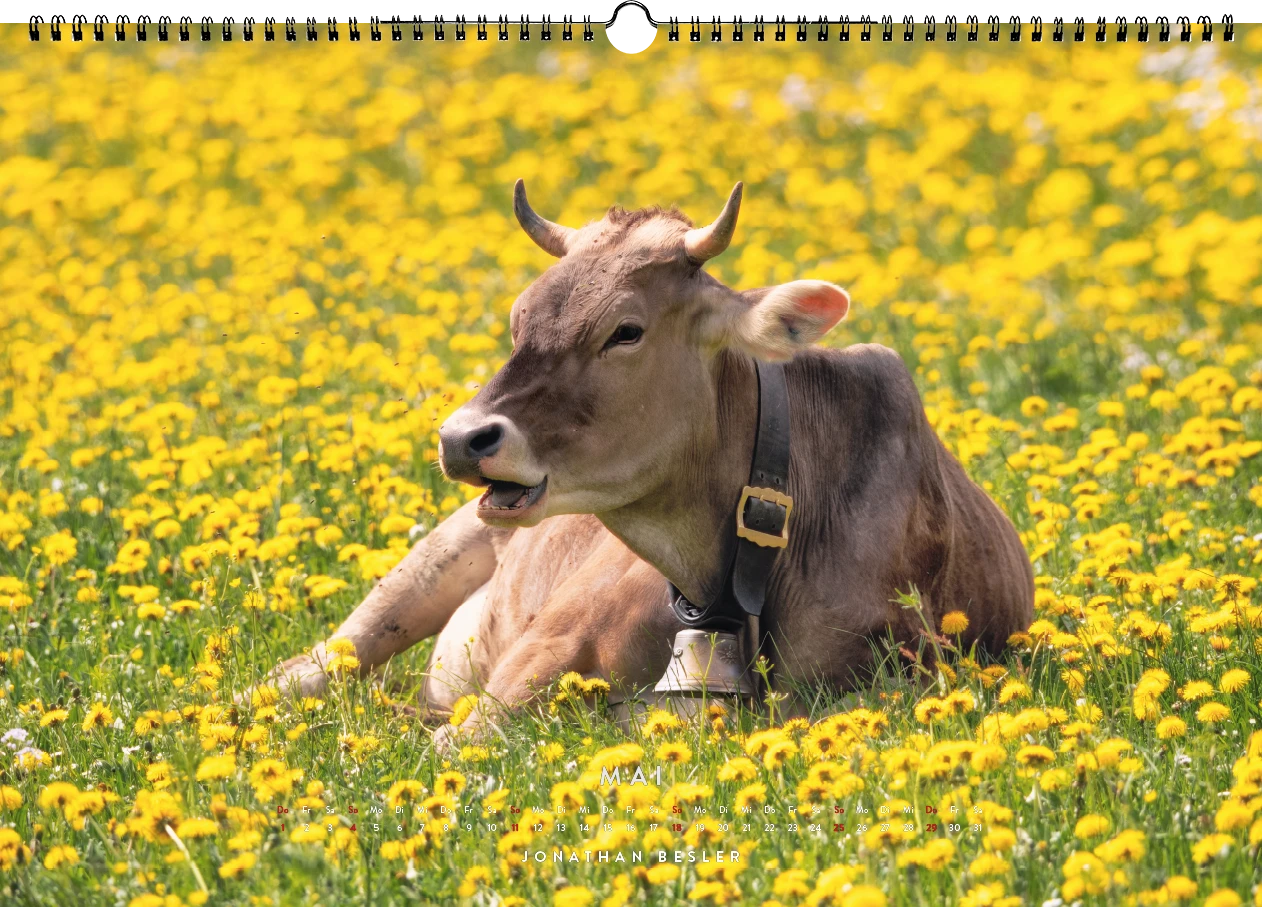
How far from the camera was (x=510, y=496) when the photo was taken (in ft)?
14.8

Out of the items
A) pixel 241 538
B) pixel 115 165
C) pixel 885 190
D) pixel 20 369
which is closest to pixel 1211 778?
pixel 241 538

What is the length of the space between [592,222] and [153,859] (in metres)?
2.28

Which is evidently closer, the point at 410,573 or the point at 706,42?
the point at 410,573

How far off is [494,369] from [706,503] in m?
4.24

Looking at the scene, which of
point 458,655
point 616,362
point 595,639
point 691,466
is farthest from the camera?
point 458,655

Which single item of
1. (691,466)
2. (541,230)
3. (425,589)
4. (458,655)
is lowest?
(458,655)

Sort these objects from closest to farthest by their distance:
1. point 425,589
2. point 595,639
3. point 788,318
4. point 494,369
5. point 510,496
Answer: point 510,496, point 788,318, point 595,639, point 425,589, point 494,369

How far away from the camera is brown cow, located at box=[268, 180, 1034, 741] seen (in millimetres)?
4566

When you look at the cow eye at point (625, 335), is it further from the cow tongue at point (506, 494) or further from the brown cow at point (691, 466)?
the cow tongue at point (506, 494)

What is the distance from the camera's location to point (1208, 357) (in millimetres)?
8703

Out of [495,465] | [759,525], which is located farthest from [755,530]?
[495,465]

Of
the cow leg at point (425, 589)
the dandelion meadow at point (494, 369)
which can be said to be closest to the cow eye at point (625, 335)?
the dandelion meadow at point (494, 369)

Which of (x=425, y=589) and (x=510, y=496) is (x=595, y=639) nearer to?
(x=510, y=496)

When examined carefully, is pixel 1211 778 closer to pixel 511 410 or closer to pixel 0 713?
pixel 511 410
